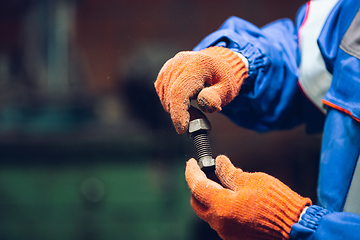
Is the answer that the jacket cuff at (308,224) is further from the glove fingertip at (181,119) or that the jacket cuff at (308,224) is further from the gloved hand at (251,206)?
the glove fingertip at (181,119)

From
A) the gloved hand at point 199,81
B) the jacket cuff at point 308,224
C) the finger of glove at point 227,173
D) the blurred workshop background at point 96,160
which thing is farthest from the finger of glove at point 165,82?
the blurred workshop background at point 96,160

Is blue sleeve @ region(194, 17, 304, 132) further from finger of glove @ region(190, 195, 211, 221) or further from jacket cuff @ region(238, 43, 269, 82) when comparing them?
finger of glove @ region(190, 195, 211, 221)

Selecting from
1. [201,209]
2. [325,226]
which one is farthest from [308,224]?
[201,209]

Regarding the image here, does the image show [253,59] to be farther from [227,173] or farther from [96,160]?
[96,160]

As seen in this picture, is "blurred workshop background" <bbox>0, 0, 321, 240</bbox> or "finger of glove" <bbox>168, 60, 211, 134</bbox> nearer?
"finger of glove" <bbox>168, 60, 211, 134</bbox>

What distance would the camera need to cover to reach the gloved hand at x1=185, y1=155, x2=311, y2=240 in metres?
0.37

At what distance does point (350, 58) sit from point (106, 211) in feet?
3.11

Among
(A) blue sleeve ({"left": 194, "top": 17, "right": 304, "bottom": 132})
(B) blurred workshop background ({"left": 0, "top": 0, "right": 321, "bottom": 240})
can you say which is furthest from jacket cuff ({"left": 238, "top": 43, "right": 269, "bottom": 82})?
(B) blurred workshop background ({"left": 0, "top": 0, "right": 321, "bottom": 240})

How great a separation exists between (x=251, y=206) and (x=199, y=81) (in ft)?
0.59

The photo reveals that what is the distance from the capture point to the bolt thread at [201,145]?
1.36ft

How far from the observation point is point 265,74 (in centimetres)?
53

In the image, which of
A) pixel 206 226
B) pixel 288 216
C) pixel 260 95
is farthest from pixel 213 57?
pixel 206 226

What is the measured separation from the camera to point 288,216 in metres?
0.37

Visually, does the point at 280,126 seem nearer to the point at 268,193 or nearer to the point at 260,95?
the point at 260,95
